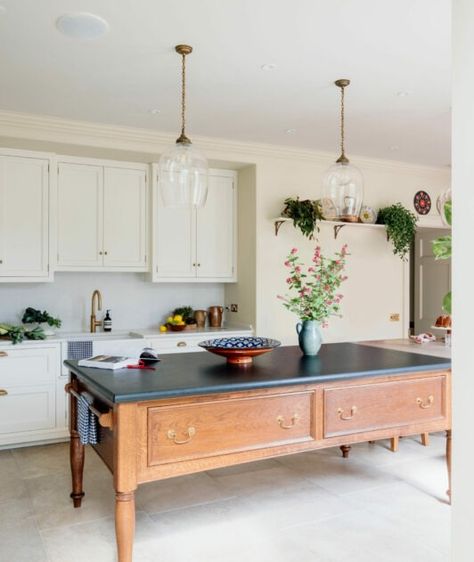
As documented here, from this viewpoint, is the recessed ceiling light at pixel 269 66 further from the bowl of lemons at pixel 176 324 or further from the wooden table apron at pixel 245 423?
the bowl of lemons at pixel 176 324

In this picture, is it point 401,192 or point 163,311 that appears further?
point 401,192

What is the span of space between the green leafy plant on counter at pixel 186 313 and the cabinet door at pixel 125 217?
24.3 inches

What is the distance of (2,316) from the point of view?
4.70 m

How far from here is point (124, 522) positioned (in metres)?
2.14

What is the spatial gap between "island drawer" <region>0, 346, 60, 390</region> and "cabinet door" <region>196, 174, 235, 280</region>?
156 centimetres

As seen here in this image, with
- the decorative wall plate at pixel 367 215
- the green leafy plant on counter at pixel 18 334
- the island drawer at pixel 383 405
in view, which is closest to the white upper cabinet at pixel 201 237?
the green leafy plant on counter at pixel 18 334

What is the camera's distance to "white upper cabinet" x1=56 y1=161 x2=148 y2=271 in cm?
461

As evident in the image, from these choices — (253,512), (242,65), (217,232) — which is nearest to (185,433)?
(253,512)

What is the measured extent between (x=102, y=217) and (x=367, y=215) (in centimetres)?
269

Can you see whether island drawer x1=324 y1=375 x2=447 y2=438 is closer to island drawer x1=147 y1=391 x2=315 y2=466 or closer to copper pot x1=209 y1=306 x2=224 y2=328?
island drawer x1=147 y1=391 x2=315 y2=466

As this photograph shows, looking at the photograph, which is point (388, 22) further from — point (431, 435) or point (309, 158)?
point (431, 435)

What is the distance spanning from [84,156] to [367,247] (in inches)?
119

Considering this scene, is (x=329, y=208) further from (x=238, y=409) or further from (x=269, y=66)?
(x=238, y=409)

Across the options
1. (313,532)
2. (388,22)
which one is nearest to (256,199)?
(388,22)
